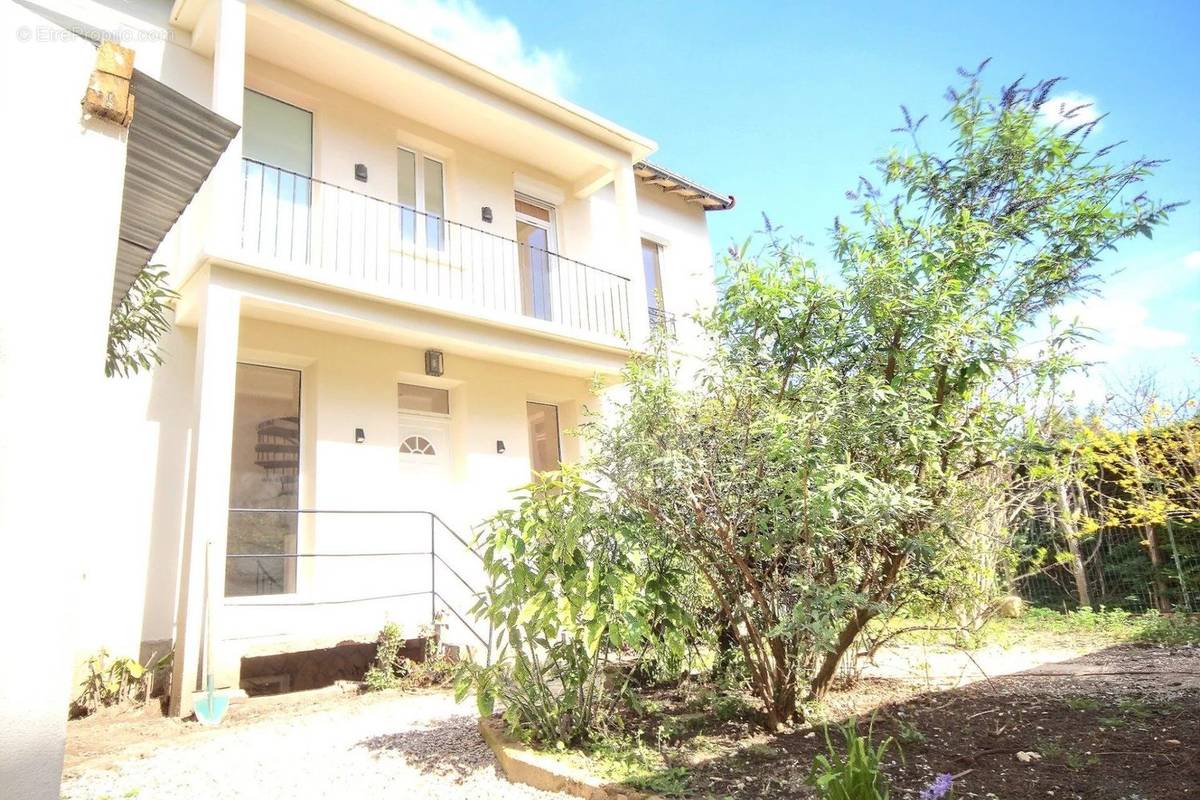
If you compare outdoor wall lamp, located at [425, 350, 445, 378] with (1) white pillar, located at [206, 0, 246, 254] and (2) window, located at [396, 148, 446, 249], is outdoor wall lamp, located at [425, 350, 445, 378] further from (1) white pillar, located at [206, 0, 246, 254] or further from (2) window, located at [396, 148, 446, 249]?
(1) white pillar, located at [206, 0, 246, 254]

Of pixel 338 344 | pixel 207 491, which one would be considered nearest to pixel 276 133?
pixel 338 344

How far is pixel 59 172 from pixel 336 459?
5549 mm

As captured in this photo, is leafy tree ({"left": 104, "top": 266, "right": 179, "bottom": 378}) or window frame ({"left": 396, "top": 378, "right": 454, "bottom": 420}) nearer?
leafy tree ({"left": 104, "top": 266, "right": 179, "bottom": 378})

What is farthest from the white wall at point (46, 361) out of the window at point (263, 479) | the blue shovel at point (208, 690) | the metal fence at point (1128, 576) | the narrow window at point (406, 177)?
the metal fence at point (1128, 576)

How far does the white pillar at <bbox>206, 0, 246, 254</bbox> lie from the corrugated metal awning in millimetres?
2244

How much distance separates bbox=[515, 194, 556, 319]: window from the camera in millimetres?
9977

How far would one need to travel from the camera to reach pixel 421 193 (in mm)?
9258

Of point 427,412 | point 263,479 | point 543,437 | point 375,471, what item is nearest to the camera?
point 263,479

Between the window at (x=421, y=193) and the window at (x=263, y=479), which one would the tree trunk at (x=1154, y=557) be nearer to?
the window at (x=421, y=193)

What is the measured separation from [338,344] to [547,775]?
583cm

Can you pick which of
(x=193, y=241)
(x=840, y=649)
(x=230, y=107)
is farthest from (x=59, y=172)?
(x=193, y=241)

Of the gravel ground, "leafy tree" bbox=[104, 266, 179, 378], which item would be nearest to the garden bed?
the gravel ground

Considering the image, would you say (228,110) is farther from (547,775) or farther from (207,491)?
(547,775)

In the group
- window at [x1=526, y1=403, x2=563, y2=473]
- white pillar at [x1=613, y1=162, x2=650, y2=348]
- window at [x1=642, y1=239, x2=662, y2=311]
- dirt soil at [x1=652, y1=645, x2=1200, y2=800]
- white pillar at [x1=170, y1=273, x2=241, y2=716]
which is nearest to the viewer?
dirt soil at [x1=652, y1=645, x2=1200, y2=800]
